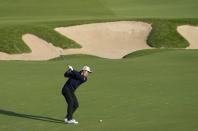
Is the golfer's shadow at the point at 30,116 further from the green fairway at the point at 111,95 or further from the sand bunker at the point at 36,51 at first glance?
the sand bunker at the point at 36,51

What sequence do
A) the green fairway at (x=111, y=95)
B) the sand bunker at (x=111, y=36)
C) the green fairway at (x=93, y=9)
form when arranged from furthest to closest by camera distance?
the green fairway at (x=93, y=9) → the sand bunker at (x=111, y=36) → the green fairway at (x=111, y=95)

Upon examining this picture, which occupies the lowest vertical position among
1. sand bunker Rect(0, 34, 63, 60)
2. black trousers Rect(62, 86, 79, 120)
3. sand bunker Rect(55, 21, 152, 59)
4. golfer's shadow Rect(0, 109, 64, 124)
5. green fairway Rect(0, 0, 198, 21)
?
golfer's shadow Rect(0, 109, 64, 124)

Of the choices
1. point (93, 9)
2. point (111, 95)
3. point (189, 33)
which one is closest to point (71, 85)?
point (111, 95)

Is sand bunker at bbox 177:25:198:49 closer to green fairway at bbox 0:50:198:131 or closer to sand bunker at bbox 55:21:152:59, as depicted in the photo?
sand bunker at bbox 55:21:152:59

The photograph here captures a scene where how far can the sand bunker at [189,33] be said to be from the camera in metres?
43.5

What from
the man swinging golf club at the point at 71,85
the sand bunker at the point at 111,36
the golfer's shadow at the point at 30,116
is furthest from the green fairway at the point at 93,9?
the man swinging golf club at the point at 71,85

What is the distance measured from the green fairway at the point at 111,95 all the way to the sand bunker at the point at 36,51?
662cm

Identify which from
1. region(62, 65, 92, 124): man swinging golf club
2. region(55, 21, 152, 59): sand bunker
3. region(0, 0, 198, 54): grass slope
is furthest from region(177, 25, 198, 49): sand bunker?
region(62, 65, 92, 124): man swinging golf club

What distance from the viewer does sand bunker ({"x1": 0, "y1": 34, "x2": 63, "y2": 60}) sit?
37594 mm

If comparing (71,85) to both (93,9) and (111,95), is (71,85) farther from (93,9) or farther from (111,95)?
(93,9)

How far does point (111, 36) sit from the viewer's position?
44.4m

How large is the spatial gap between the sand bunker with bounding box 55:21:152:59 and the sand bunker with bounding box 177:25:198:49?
7.32 ft

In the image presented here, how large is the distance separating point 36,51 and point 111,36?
7.32 m

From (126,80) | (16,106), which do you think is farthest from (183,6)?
(16,106)
